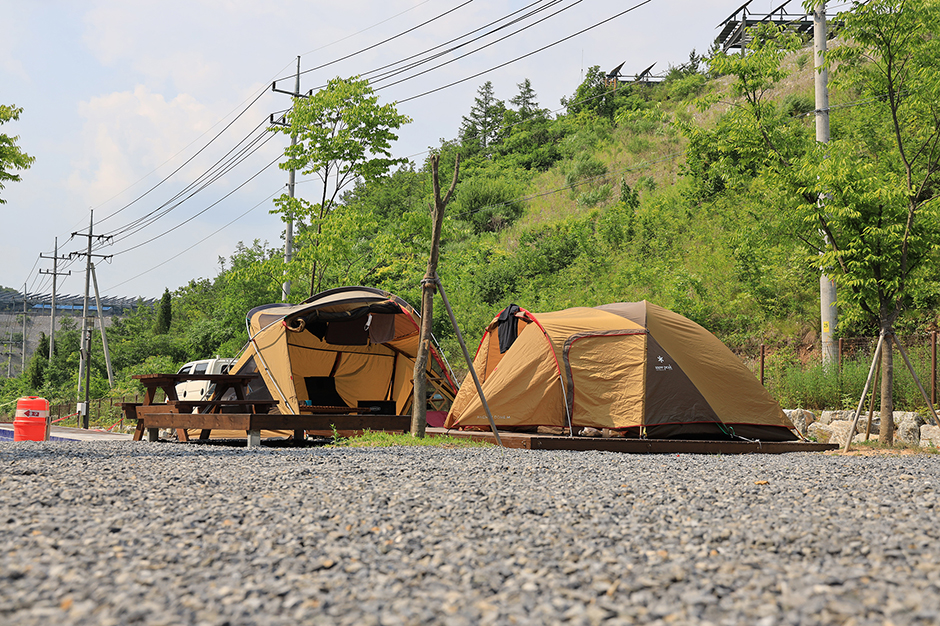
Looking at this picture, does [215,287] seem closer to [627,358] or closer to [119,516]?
[627,358]

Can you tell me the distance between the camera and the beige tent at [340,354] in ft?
34.1

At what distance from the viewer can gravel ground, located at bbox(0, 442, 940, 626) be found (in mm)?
2127

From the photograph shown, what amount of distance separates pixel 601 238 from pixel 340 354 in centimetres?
1071

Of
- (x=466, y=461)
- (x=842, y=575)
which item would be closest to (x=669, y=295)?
(x=466, y=461)

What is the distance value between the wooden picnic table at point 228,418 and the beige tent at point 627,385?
131cm

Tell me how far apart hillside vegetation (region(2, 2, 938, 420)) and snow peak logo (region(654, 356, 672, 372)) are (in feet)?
8.75

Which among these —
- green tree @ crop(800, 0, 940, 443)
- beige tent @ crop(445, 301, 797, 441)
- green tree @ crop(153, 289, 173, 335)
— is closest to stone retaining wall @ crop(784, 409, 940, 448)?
green tree @ crop(800, 0, 940, 443)

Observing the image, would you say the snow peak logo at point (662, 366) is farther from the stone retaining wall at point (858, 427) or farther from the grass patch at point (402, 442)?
the grass patch at point (402, 442)

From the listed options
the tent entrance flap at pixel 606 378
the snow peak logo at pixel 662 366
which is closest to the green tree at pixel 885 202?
the snow peak logo at pixel 662 366

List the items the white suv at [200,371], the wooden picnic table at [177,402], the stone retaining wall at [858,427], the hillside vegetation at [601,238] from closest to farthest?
1. the wooden picnic table at [177,402]
2. the stone retaining wall at [858,427]
3. the hillside vegetation at [601,238]
4. the white suv at [200,371]

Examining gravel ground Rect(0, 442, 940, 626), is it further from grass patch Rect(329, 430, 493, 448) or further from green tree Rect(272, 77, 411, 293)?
green tree Rect(272, 77, 411, 293)

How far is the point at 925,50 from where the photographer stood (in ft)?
28.1

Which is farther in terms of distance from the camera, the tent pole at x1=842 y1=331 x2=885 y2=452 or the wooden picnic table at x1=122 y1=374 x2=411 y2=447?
the wooden picnic table at x1=122 y1=374 x2=411 y2=447

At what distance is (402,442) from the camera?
7.78m
